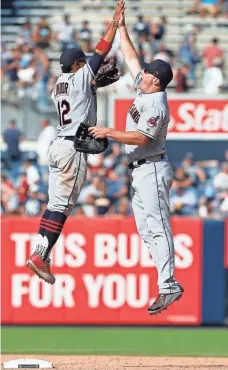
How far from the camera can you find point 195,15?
2495 centimetres

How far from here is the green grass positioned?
12906 millimetres

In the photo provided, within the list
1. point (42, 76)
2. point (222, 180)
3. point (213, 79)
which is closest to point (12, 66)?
point (42, 76)

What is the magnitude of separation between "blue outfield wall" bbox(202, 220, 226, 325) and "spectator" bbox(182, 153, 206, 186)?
4.76m

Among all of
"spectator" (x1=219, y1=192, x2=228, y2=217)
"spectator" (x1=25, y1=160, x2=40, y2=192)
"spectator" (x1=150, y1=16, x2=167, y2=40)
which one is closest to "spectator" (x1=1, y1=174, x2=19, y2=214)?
"spectator" (x1=25, y1=160, x2=40, y2=192)

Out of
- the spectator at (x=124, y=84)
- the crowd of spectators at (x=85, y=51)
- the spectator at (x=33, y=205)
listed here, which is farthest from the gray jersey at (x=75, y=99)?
the crowd of spectators at (x=85, y=51)

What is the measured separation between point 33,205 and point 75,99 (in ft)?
27.4

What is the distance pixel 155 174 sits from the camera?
9992 millimetres

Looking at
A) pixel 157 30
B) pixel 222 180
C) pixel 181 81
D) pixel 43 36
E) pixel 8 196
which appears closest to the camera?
pixel 8 196

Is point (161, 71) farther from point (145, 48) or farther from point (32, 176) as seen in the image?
point (145, 48)

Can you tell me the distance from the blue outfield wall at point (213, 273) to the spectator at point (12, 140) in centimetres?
687

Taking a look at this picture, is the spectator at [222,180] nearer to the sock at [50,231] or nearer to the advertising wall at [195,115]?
the advertising wall at [195,115]

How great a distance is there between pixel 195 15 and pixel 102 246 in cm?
1144

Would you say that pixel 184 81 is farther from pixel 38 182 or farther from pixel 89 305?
pixel 89 305

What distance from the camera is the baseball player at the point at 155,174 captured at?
9828 millimetres
